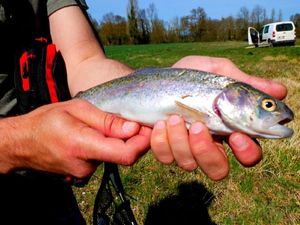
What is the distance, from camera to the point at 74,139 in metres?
2.02

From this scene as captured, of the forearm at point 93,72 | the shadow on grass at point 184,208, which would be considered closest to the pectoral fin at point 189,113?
the forearm at point 93,72

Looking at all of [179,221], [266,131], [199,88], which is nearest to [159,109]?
[199,88]

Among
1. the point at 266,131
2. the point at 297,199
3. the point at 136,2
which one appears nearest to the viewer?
the point at 266,131

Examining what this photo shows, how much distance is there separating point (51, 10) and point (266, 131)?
1.69m

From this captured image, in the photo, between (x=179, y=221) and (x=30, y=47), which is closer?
(x=30, y=47)

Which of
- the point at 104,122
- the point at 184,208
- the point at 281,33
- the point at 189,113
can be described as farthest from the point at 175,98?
the point at 281,33

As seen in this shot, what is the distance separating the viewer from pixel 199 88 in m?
2.24

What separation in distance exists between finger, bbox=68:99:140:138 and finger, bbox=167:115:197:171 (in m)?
0.17

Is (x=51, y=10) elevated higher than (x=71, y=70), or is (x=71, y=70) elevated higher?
(x=51, y=10)

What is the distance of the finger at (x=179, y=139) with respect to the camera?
7.01ft

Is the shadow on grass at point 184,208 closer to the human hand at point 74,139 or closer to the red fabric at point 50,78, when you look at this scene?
the red fabric at point 50,78

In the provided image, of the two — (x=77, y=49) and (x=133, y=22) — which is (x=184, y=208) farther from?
(x=133, y=22)

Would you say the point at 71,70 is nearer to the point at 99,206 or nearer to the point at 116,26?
the point at 99,206

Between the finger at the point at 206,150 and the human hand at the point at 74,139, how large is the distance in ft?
0.78
